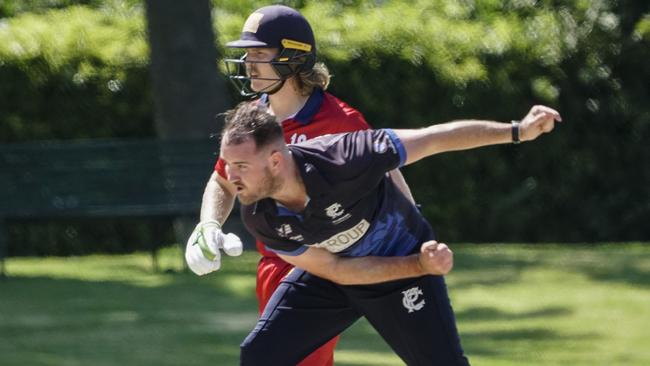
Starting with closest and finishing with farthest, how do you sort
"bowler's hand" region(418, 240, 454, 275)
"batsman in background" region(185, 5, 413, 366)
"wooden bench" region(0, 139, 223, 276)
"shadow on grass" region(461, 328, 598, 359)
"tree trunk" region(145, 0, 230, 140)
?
"bowler's hand" region(418, 240, 454, 275) < "batsman in background" region(185, 5, 413, 366) < "shadow on grass" region(461, 328, 598, 359) < "wooden bench" region(0, 139, 223, 276) < "tree trunk" region(145, 0, 230, 140)

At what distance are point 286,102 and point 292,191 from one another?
75 cm

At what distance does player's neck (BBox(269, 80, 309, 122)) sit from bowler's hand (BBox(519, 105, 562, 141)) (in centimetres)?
100

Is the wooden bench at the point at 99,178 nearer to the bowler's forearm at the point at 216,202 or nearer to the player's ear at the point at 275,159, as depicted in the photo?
the bowler's forearm at the point at 216,202

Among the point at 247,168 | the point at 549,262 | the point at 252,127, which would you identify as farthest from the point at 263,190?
the point at 549,262

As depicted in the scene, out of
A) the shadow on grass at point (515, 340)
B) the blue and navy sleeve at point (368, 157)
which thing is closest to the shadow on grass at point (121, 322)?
the shadow on grass at point (515, 340)

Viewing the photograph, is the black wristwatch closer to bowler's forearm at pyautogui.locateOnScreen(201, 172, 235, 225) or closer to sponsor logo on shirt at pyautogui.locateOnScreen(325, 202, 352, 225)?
sponsor logo on shirt at pyautogui.locateOnScreen(325, 202, 352, 225)

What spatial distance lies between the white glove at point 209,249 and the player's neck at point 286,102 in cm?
78

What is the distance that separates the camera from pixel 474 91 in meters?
14.4

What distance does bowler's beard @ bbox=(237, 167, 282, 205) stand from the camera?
4961mm

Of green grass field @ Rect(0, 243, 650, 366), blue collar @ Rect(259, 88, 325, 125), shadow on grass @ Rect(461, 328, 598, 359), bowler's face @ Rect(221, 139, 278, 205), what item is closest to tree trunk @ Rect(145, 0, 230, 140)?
green grass field @ Rect(0, 243, 650, 366)

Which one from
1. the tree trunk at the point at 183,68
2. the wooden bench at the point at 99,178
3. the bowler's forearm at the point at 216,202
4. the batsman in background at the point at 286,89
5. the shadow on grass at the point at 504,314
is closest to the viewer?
the bowler's forearm at the point at 216,202

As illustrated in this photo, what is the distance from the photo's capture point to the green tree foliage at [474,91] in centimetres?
1409

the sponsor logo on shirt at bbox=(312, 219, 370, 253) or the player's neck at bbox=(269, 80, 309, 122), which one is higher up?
the player's neck at bbox=(269, 80, 309, 122)

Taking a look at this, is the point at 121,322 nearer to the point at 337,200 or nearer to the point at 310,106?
the point at 310,106
